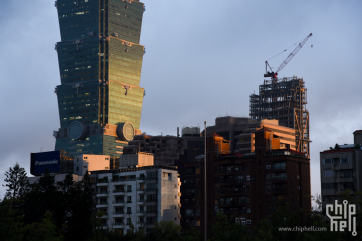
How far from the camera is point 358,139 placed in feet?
578

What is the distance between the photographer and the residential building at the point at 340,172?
160 metres

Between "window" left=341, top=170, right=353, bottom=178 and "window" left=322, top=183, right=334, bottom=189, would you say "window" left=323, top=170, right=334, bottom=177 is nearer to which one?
"window" left=322, top=183, right=334, bottom=189

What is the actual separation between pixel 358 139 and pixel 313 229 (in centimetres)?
6980

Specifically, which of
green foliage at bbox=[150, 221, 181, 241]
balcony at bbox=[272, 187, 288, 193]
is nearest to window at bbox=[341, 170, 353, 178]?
balcony at bbox=[272, 187, 288, 193]

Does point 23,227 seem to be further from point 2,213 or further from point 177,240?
point 177,240

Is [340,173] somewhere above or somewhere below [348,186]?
above

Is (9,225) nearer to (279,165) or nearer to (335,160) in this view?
(335,160)

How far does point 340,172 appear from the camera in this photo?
163m

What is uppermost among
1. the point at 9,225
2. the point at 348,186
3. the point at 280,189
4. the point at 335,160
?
the point at 335,160

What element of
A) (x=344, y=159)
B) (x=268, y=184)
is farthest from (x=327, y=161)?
(x=268, y=184)

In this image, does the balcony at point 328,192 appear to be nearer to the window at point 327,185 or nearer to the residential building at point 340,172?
the residential building at point 340,172

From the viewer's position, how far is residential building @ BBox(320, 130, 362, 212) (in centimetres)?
16025

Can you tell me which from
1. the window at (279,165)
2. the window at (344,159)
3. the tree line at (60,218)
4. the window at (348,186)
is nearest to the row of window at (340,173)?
the window at (348,186)

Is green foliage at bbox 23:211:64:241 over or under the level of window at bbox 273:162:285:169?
under
